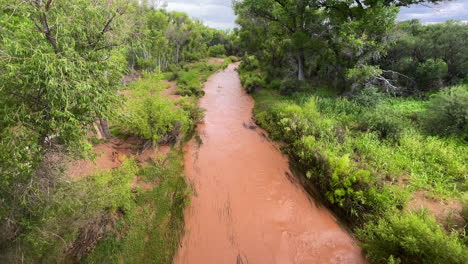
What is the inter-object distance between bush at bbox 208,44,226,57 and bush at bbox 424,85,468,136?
150ft

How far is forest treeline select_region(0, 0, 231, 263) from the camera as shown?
345 cm

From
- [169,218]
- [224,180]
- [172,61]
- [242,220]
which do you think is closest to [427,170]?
[242,220]

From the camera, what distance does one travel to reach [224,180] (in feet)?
28.4

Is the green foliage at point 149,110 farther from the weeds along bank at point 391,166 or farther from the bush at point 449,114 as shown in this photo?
the bush at point 449,114

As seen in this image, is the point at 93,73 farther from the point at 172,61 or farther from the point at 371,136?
the point at 172,61

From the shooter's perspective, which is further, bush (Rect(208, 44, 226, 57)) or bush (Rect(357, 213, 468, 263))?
bush (Rect(208, 44, 226, 57))

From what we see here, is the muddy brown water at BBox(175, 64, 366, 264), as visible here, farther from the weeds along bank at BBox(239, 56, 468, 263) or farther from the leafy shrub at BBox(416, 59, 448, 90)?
the leafy shrub at BBox(416, 59, 448, 90)

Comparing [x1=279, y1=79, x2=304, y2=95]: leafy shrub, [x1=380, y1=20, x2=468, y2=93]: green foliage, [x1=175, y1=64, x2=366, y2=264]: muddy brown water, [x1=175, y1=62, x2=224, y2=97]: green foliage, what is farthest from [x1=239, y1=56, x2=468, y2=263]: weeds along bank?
[x1=175, y1=62, x2=224, y2=97]: green foliage

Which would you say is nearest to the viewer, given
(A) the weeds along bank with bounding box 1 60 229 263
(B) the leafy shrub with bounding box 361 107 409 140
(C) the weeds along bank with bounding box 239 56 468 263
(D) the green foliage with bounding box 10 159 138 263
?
(D) the green foliage with bounding box 10 159 138 263

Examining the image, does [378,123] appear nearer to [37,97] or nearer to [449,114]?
[449,114]

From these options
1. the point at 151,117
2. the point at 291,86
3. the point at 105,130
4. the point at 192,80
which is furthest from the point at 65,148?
the point at 192,80

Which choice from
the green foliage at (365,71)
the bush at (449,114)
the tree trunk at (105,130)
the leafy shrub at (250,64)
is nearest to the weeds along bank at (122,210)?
the tree trunk at (105,130)

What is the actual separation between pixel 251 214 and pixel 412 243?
4.24 metres

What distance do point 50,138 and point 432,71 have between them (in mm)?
18866
